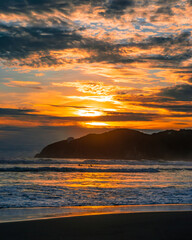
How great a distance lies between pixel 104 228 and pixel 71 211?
2756 mm

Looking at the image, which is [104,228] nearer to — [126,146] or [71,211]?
[71,211]

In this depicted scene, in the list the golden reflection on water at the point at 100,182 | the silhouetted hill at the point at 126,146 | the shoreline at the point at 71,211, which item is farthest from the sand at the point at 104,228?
the silhouetted hill at the point at 126,146

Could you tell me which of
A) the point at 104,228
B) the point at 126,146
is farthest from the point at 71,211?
the point at 126,146

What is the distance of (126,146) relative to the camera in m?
110

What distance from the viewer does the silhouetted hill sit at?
102312 millimetres

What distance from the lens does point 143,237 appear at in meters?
6.52

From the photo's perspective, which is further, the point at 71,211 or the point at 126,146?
the point at 126,146

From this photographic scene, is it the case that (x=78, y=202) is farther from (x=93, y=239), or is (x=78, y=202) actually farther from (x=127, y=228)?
(x=93, y=239)

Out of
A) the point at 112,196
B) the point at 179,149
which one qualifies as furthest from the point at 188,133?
the point at 112,196

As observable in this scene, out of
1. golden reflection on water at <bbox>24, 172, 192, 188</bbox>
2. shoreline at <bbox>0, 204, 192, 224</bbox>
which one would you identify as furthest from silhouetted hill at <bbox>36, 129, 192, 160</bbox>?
shoreline at <bbox>0, 204, 192, 224</bbox>

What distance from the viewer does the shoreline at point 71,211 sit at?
8586 millimetres

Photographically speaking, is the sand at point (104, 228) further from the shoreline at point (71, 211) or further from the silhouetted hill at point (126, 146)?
the silhouetted hill at point (126, 146)

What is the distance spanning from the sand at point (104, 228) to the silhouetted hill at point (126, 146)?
89537mm

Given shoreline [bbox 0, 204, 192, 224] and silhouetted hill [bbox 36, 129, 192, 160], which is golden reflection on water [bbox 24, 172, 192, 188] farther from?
silhouetted hill [bbox 36, 129, 192, 160]
